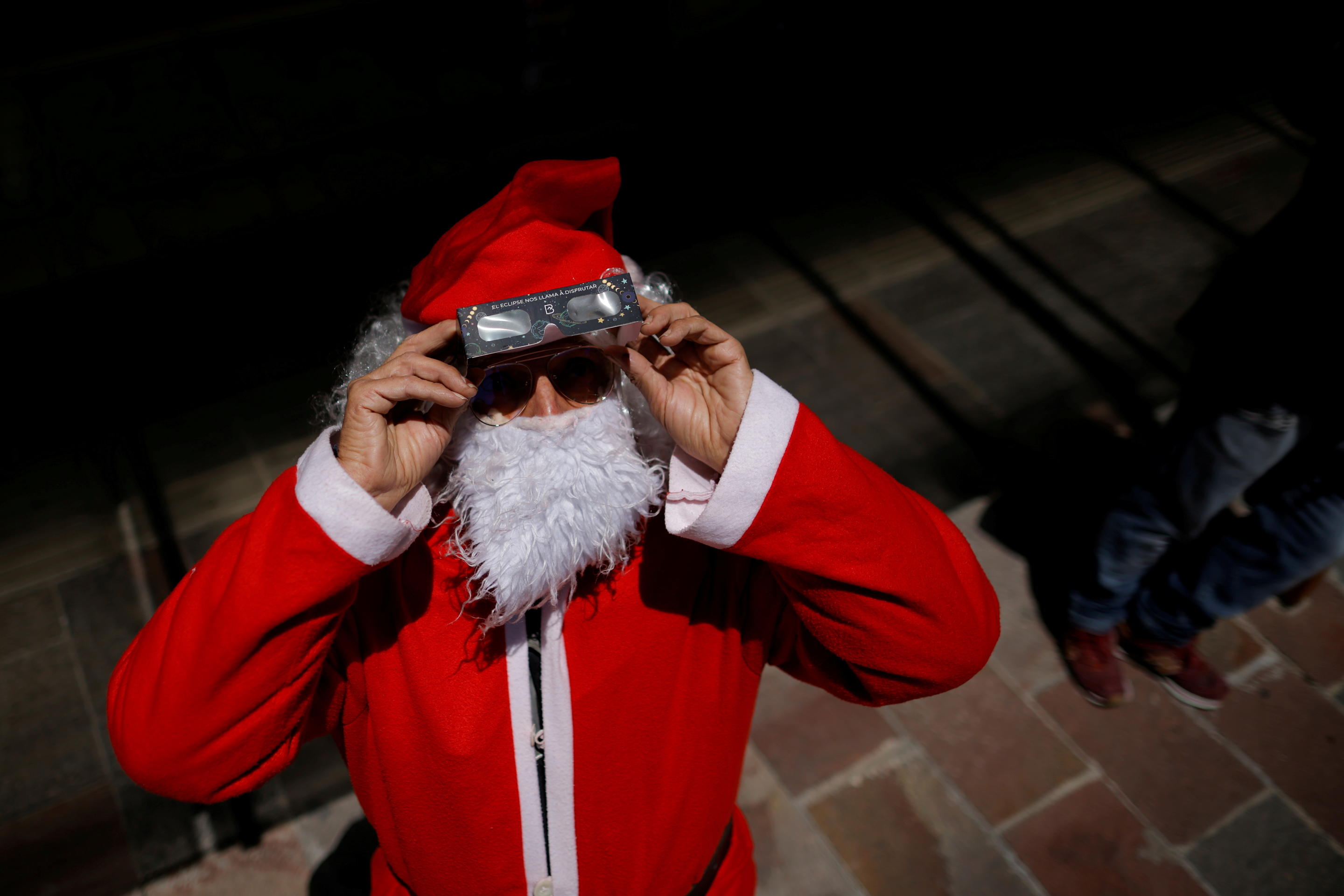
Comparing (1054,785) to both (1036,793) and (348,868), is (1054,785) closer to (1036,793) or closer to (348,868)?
(1036,793)

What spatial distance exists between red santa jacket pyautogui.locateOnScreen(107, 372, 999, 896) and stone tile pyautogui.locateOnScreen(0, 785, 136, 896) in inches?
62.3

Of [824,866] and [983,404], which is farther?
[983,404]

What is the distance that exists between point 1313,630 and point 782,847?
7.77ft

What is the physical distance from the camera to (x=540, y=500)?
1.39m

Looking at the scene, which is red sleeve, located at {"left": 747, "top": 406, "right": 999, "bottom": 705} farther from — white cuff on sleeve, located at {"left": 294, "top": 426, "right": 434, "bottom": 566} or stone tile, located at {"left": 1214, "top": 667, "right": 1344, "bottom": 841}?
stone tile, located at {"left": 1214, "top": 667, "right": 1344, "bottom": 841}

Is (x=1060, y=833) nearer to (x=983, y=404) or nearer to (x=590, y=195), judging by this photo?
(x=983, y=404)

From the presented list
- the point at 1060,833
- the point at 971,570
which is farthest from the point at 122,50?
the point at 1060,833

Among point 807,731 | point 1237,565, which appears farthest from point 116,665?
point 1237,565

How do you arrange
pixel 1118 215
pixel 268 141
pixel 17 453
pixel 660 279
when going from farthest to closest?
pixel 1118 215, pixel 268 141, pixel 17 453, pixel 660 279

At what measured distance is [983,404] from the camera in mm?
4320

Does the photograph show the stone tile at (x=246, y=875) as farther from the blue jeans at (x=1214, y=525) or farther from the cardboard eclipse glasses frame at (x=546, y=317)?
the blue jeans at (x=1214, y=525)

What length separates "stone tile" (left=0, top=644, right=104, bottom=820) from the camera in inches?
114

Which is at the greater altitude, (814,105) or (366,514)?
(366,514)

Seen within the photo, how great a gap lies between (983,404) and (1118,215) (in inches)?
82.1
